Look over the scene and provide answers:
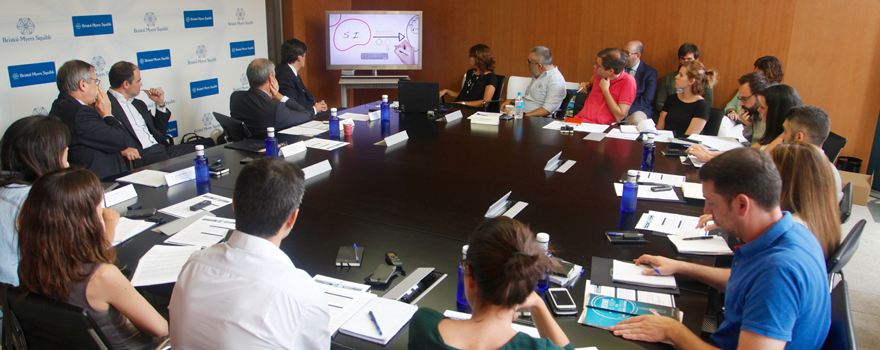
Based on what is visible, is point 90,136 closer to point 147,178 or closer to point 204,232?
point 147,178

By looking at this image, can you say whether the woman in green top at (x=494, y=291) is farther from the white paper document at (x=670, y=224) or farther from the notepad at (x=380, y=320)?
the white paper document at (x=670, y=224)

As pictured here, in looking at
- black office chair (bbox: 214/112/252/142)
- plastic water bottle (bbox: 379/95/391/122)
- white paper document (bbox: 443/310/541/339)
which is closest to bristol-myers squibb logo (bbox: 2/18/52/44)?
black office chair (bbox: 214/112/252/142)

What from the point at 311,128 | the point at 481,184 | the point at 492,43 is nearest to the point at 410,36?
the point at 492,43

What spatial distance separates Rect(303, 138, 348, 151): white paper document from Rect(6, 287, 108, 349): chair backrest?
7.20ft

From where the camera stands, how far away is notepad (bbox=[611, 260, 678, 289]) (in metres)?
1.80

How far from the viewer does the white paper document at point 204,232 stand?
2.08 meters

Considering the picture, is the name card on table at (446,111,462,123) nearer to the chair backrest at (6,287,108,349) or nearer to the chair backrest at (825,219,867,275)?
the chair backrest at (825,219,867,275)

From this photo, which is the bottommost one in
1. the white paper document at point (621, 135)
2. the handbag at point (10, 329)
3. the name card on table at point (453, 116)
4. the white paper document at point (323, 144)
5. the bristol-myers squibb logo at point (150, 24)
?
the handbag at point (10, 329)

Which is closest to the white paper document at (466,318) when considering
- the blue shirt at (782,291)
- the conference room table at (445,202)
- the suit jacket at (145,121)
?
the conference room table at (445,202)

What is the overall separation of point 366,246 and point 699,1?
18.0 ft

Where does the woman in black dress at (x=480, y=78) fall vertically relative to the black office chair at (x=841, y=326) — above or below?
above

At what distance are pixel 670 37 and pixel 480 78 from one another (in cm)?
227

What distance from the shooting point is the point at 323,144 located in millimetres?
3668

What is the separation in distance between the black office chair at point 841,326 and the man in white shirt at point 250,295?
4.49ft
